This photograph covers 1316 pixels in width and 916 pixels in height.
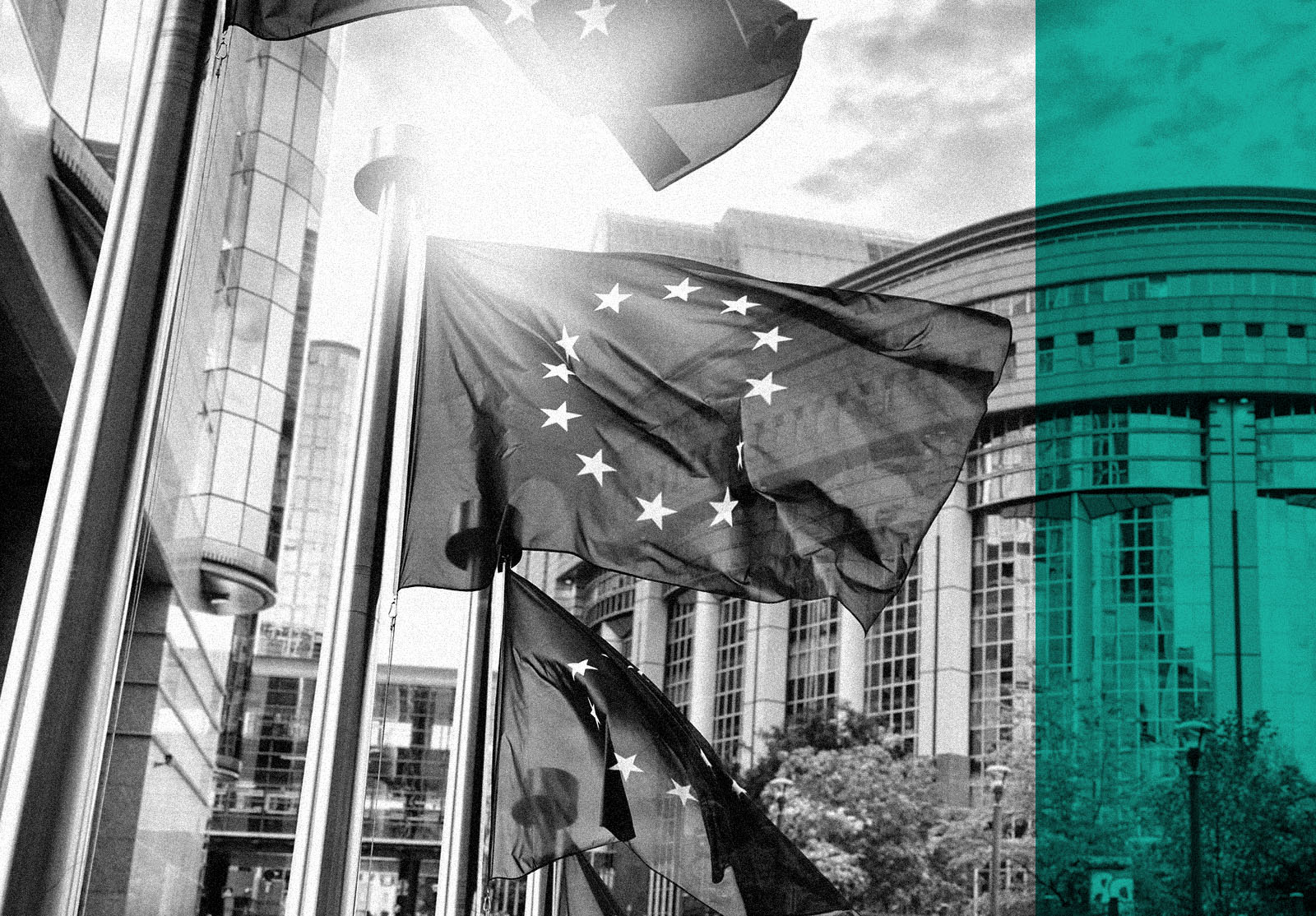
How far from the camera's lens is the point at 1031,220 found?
7100cm

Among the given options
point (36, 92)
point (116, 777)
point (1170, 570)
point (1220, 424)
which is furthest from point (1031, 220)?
point (36, 92)

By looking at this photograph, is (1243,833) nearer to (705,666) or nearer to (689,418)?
(689,418)

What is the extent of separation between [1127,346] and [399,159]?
213 feet

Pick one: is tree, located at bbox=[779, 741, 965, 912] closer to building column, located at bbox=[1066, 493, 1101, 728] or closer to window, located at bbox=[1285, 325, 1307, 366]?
building column, located at bbox=[1066, 493, 1101, 728]

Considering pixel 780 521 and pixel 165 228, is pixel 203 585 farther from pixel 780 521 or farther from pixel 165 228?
pixel 165 228

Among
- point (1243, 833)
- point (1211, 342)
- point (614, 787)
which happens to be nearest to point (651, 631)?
point (1211, 342)

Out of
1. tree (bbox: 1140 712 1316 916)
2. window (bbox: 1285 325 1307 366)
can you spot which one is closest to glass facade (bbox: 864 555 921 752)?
window (bbox: 1285 325 1307 366)

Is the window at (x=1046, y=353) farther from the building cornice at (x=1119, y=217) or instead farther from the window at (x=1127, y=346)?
the building cornice at (x=1119, y=217)

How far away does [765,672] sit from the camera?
75.4 meters

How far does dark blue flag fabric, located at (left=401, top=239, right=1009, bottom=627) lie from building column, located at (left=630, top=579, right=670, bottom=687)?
7761 cm

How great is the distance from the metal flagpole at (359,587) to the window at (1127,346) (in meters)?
64.1

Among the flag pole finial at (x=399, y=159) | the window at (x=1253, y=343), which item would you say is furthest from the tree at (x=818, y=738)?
the flag pole finial at (x=399, y=159)

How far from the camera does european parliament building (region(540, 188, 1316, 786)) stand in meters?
62.5

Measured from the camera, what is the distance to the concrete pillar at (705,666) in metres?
80.5
